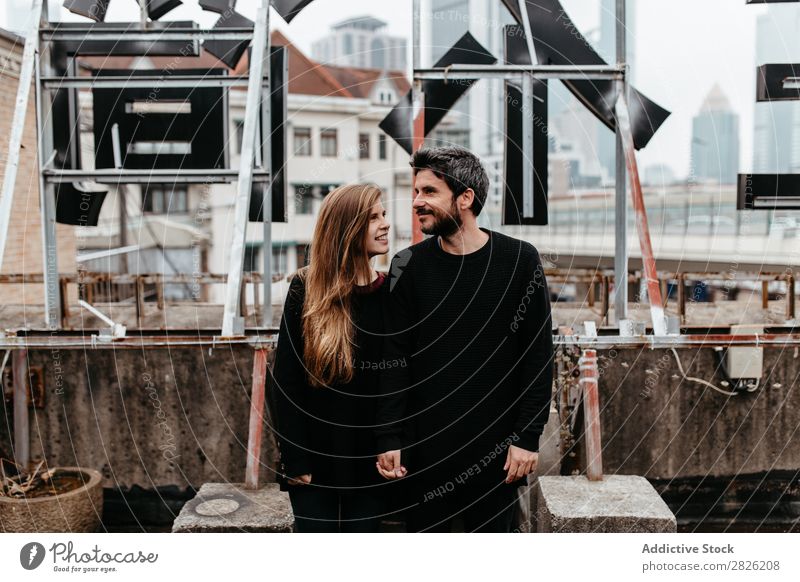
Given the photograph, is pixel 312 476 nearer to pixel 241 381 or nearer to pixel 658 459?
pixel 241 381

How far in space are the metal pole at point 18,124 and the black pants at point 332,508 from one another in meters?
2.49

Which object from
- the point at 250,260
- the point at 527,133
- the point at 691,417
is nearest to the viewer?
the point at 691,417

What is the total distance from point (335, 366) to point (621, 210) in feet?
10.1

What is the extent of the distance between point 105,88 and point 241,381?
8.82 feet

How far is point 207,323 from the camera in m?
8.22

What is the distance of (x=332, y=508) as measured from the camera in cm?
351

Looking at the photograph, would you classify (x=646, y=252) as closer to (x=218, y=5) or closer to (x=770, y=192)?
(x=770, y=192)

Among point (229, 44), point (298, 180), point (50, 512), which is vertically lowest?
point (50, 512)

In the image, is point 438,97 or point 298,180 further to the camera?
point 298,180

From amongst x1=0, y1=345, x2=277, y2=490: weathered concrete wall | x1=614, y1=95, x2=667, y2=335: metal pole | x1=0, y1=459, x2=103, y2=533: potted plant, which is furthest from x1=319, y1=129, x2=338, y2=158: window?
x1=0, y1=459, x2=103, y2=533: potted plant

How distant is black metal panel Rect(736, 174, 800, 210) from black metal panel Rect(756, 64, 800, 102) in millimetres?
542

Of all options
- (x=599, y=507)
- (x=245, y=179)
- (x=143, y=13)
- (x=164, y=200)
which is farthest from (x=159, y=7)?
(x=164, y=200)

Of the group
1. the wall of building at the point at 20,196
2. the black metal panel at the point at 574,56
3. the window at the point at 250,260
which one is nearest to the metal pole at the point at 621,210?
the black metal panel at the point at 574,56

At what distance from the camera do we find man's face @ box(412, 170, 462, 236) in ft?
11.2
